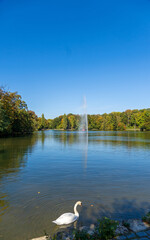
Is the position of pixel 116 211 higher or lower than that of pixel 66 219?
lower

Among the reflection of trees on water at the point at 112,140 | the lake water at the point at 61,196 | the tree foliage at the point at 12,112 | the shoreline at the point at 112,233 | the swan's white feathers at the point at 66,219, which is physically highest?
the tree foliage at the point at 12,112

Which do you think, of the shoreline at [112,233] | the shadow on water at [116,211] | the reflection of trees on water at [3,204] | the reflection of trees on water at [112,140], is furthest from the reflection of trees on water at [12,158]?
the reflection of trees on water at [112,140]

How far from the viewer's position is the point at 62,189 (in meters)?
8.77

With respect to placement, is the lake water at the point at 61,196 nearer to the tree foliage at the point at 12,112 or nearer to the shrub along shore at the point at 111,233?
the shrub along shore at the point at 111,233

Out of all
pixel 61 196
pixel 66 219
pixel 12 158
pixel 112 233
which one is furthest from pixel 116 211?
pixel 12 158

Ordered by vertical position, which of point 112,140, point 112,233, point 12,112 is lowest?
point 112,140

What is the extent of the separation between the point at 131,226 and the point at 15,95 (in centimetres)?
5413

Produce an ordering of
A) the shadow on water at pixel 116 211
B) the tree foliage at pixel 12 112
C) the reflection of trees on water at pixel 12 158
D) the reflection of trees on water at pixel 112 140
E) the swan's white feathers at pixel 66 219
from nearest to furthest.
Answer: the swan's white feathers at pixel 66 219, the shadow on water at pixel 116 211, the reflection of trees on water at pixel 12 158, the reflection of trees on water at pixel 112 140, the tree foliage at pixel 12 112

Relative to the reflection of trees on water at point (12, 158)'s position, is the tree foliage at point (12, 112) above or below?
above

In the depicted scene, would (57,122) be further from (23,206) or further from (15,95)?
(23,206)

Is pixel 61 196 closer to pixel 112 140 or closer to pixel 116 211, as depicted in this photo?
pixel 116 211

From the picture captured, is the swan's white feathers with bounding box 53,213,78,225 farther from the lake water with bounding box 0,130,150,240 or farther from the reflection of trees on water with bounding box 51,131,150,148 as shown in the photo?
the reflection of trees on water with bounding box 51,131,150,148

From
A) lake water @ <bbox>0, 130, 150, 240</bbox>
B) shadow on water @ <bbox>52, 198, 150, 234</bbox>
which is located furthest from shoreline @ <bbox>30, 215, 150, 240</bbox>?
lake water @ <bbox>0, 130, 150, 240</bbox>

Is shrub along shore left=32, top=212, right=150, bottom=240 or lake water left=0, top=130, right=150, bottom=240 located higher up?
shrub along shore left=32, top=212, right=150, bottom=240
